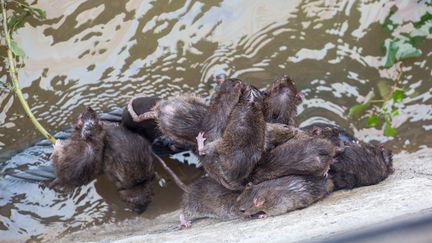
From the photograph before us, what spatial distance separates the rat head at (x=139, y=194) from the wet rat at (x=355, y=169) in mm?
1371

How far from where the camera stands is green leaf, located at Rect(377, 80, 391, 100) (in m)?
4.72

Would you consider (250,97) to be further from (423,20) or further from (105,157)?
(423,20)

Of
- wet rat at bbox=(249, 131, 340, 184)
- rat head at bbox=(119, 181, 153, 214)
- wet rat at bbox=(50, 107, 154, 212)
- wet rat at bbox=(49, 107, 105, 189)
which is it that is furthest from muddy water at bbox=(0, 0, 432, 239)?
wet rat at bbox=(249, 131, 340, 184)

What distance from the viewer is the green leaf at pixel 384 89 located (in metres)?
4.72

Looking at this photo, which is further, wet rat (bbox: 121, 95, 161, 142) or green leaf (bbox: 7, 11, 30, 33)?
green leaf (bbox: 7, 11, 30, 33)

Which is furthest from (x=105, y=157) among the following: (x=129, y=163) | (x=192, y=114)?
(x=192, y=114)

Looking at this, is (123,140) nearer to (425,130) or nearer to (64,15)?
(64,15)

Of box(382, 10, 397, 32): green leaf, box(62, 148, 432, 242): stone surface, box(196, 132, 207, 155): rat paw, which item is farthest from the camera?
box(382, 10, 397, 32): green leaf

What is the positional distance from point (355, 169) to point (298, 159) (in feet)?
1.64

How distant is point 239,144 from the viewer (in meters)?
3.76

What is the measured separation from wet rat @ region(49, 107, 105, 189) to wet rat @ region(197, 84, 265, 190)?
743mm

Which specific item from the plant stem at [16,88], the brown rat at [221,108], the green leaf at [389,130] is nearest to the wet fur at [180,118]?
the brown rat at [221,108]

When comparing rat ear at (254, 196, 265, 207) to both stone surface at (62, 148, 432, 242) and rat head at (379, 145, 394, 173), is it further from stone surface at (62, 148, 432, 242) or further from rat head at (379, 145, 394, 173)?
rat head at (379, 145, 394, 173)

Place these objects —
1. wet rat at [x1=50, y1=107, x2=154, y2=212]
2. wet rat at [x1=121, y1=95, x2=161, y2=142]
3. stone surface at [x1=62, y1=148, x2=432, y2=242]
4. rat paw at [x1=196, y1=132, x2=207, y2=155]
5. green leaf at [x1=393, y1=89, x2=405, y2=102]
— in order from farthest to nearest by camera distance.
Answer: green leaf at [x1=393, y1=89, x2=405, y2=102]
wet rat at [x1=121, y1=95, x2=161, y2=142]
wet rat at [x1=50, y1=107, x2=154, y2=212]
rat paw at [x1=196, y1=132, x2=207, y2=155]
stone surface at [x1=62, y1=148, x2=432, y2=242]
